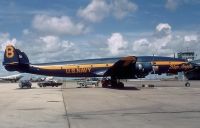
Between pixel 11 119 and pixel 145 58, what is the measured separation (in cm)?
3882

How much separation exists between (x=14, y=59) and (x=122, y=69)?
16.2 m

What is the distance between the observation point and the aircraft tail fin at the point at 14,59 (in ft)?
182

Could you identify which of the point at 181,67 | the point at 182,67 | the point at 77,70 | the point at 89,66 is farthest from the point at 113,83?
the point at 182,67

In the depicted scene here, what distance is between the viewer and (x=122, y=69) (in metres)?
52.7

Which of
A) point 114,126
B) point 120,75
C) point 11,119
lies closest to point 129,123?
point 114,126

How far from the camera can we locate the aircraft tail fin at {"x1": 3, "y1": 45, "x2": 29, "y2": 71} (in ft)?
182

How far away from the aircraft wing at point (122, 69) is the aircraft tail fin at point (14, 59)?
12.6m

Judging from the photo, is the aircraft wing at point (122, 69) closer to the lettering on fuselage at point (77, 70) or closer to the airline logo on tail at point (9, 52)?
the lettering on fuselage at point (77, 70)

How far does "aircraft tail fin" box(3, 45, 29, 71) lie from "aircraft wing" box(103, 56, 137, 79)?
12582mm

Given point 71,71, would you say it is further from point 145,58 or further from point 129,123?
point 129,123

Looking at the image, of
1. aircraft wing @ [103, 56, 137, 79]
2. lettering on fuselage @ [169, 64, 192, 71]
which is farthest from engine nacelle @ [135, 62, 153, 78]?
lettering on fuselage @ [169, 64, 192, 71]

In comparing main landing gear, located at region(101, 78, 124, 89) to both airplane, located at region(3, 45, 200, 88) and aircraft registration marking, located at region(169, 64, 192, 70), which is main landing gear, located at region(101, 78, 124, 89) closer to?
airplane, located at region(3, 45, 200, 88)

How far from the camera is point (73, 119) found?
17.3 meters

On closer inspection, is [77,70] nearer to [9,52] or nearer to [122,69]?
[122,69]
